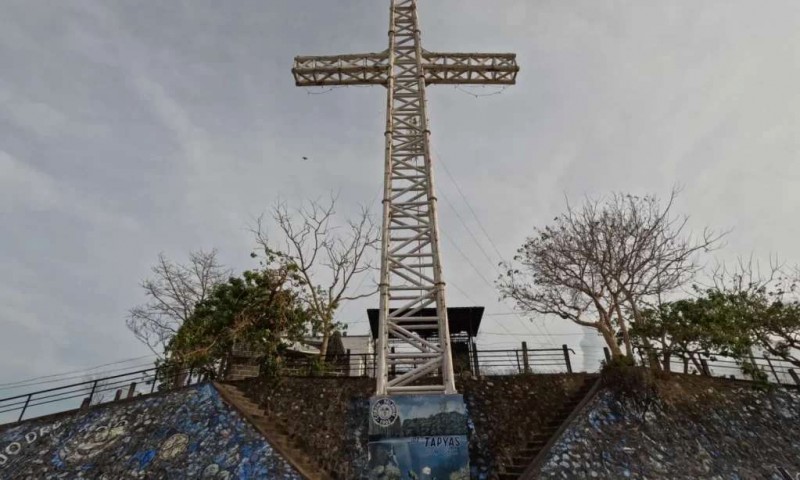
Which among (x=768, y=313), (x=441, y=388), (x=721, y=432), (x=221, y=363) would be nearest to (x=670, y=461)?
(x=721, y=432)

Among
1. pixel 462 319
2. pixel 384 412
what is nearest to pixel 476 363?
pixel 462 319

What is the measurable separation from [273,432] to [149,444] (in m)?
3.69

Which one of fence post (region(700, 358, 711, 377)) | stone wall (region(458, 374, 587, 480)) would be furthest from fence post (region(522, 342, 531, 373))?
fence post (region(700, 358, 711, 377))

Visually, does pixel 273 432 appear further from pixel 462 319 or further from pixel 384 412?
pixel 462 319

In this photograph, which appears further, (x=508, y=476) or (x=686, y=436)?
(x=686, y=436)

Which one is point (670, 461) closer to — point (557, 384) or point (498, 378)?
point (557, 384)

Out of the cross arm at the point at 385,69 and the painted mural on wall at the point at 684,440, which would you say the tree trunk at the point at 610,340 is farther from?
the cross arm at the point at 385,69

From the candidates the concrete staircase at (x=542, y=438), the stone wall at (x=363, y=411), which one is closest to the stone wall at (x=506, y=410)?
the stone wall at (x=363, y=411)

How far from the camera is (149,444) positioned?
11.9 m

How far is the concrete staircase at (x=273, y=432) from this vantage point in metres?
10.8

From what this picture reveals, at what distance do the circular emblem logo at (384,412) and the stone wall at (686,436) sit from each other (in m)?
3.88

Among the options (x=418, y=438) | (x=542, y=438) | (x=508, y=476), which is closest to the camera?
(x=418, y=438)

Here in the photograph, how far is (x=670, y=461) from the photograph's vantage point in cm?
998

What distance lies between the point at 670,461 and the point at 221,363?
14.9 metres
